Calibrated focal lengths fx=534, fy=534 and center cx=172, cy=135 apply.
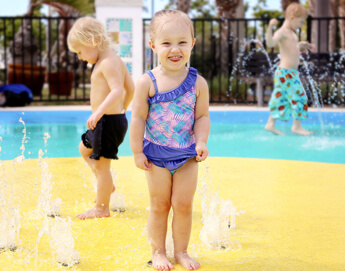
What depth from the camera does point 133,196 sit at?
381cm

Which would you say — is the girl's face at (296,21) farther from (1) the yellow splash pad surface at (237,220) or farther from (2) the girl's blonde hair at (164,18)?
(2) the girl's blonde hair at (164,18)

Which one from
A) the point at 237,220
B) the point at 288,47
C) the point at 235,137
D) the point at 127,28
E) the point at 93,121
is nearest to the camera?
the point at 93,121

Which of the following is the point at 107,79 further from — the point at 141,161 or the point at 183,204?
the point at 183,204

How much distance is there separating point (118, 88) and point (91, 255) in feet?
3.66

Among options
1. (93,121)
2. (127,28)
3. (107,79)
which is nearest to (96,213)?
(93,121)

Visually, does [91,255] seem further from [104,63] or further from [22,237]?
[104,63]

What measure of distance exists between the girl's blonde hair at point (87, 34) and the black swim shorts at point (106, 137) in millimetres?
470

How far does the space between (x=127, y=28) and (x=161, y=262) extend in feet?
33.7

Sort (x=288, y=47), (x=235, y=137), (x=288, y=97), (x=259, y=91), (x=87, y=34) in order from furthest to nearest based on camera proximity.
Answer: (x=259, y=91)
(x=235, y=137)
(x=288, y=97)
(x=288, y=47)
(x=87, y=34)

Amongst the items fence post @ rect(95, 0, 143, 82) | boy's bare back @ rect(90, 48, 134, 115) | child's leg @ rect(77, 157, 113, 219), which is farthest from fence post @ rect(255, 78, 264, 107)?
child's leg @ rect(77, 157, 113, 219)

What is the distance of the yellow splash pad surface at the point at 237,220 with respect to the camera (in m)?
2.45

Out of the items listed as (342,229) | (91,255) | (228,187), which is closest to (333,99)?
(228,187)

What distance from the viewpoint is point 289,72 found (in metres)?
7.43

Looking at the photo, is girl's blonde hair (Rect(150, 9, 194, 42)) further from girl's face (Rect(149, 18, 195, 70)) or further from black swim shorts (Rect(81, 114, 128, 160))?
black swim shorts (Rect(81, 114, 128, 160))
